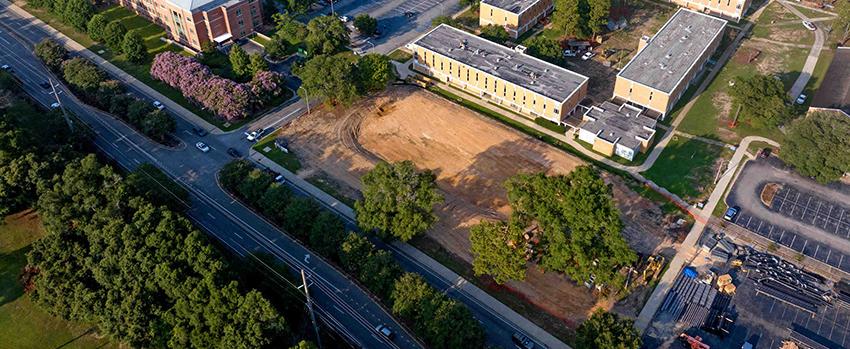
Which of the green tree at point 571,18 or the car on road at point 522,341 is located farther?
the green tree at point 571,18

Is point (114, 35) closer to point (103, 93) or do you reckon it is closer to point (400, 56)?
point (103, 93)

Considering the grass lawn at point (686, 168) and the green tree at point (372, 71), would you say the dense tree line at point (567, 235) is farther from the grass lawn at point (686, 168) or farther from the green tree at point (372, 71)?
the green tree at point (372, 71)

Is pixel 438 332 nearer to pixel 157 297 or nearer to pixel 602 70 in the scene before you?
pixel 157 297

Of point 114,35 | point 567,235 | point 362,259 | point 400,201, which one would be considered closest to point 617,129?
point 567,235

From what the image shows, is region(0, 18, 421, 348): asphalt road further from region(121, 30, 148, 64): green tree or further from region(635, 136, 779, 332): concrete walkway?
region(635, 136, 779, 332): concrete walkway

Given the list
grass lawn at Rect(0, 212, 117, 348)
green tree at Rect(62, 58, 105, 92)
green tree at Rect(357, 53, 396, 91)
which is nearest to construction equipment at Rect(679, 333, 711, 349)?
green tree at Rect(357, 53, 396, 91)

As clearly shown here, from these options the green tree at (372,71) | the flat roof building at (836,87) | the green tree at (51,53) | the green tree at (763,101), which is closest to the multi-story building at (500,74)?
the green tree at (372,71)
